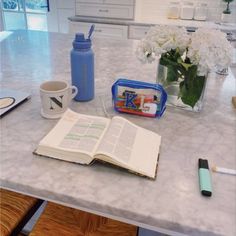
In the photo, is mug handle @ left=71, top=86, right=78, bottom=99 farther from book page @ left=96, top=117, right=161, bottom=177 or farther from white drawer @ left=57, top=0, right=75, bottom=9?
white drawer @ left=57, top=0, right=75, bottom=9

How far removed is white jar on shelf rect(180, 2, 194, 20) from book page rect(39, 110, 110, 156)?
102 inches

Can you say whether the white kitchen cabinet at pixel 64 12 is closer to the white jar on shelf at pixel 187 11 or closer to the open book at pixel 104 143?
the white jar on shelf at pixel 187 11

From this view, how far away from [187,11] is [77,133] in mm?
2698

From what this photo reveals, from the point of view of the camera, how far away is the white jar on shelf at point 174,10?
3035mm

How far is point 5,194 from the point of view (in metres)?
0.84

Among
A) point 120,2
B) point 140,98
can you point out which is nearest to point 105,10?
point 120,2

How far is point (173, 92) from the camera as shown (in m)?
0.98

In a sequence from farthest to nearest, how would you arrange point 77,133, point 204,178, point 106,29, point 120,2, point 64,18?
point 64,18, point 106,29, point 120,2, point 77,133, point 204,178

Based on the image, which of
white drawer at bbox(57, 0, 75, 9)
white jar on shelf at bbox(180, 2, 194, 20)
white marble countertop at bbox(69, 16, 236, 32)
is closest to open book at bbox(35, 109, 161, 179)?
white marble countertop at bbox(69, 16, 236, 32)

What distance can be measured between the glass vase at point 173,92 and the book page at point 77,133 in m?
0.28

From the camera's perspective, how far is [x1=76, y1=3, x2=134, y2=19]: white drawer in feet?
9.35

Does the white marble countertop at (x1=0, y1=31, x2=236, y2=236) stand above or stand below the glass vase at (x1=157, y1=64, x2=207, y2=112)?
below

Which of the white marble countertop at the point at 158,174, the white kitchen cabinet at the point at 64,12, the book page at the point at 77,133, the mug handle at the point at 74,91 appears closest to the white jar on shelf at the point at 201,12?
the white kitchen cabinet at the point at 64,12

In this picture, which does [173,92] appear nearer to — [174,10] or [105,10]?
[105,10]
